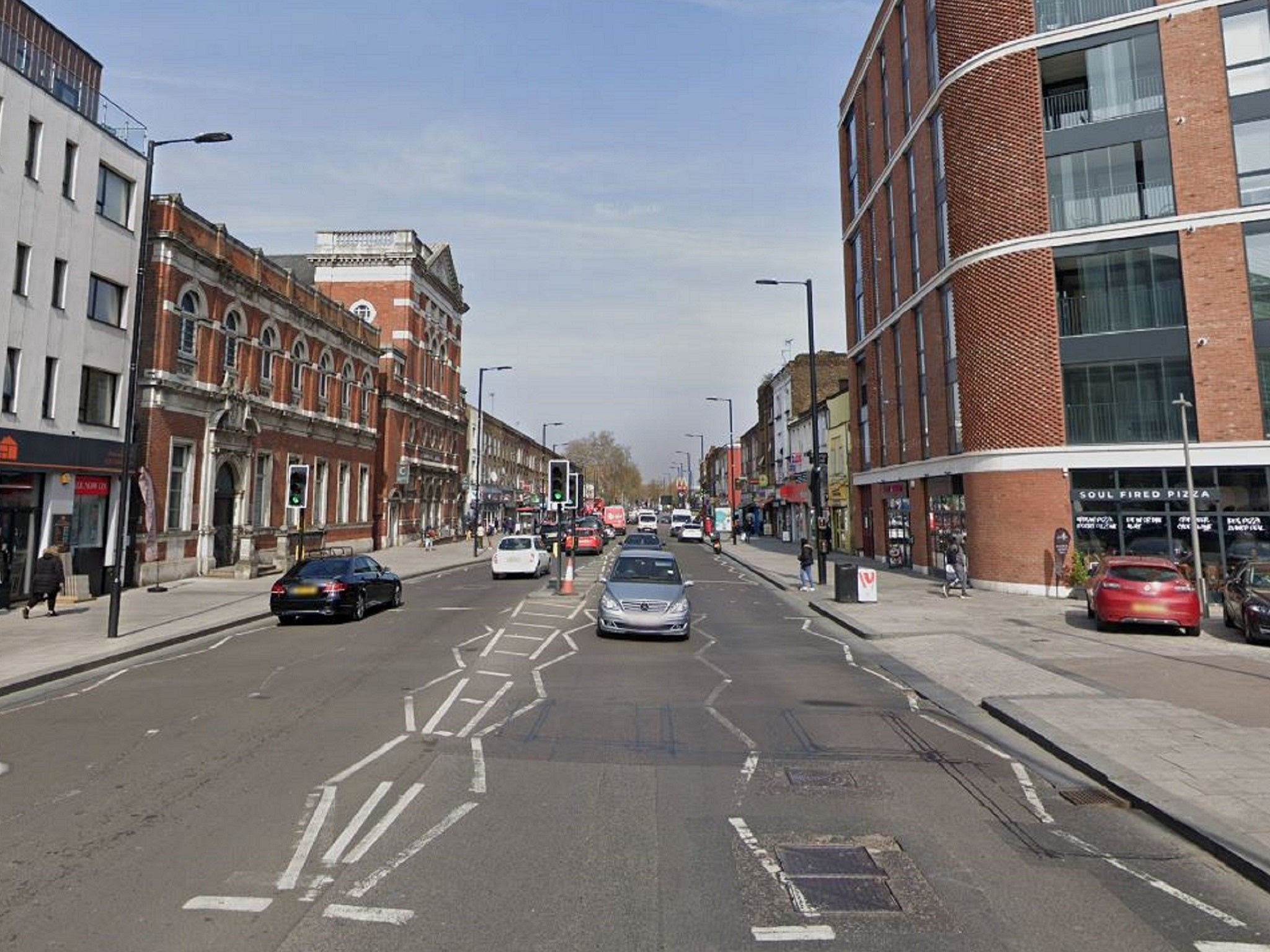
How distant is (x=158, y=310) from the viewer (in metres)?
24.3

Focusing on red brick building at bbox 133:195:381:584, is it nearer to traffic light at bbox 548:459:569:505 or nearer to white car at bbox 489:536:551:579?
white car at bbox 489:536:551:579

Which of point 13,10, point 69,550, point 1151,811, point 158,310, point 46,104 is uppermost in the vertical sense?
point 13,10

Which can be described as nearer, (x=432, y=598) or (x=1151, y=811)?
(x=1151, y=811)

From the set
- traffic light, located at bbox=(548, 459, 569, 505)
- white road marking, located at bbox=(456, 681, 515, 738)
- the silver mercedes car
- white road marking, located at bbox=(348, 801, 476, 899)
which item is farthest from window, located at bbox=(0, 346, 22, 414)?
white road marking, located at bbox=(348, 801, 476, 899)

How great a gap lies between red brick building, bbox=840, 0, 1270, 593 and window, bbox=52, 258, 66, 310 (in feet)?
85.4

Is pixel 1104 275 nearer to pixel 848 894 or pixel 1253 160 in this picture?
pixel 1253 160

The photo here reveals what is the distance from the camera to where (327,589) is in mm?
15938

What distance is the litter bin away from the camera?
1933cm

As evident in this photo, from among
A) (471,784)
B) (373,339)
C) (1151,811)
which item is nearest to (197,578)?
(373,339)

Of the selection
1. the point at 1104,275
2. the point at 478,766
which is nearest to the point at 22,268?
the point at 478,766

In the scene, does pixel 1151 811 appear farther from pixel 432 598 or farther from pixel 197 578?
pixel 197 578

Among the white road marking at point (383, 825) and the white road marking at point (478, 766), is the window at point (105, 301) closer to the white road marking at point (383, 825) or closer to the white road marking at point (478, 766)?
the white road marking at point (478, 766)

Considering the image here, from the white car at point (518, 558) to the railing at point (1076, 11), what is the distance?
23.7 meters

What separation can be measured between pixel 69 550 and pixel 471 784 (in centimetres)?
1913
